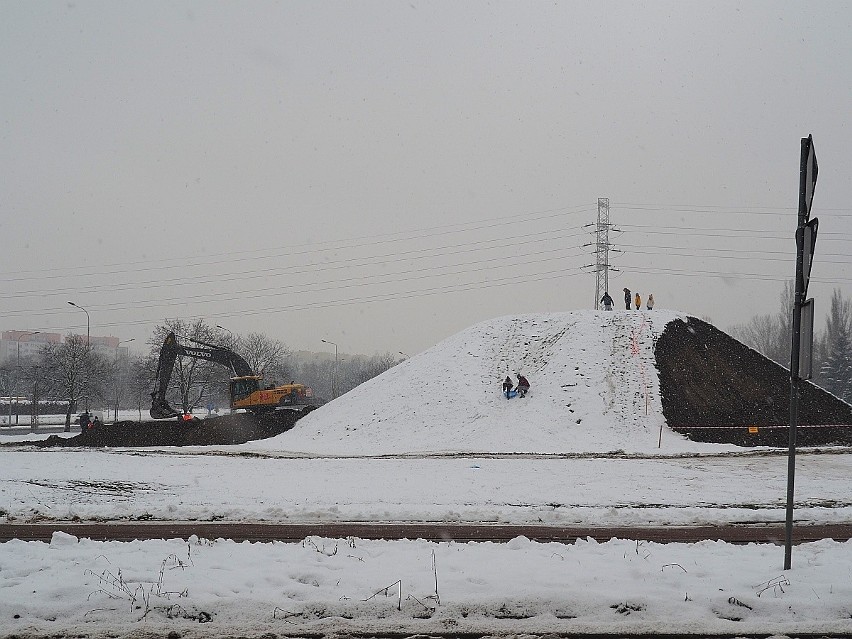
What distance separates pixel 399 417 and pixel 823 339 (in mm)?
94411

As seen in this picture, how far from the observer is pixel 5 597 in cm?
603

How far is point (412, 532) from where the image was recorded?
1042 cm

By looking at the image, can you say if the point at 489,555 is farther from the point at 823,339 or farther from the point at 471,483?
the point at 823,339

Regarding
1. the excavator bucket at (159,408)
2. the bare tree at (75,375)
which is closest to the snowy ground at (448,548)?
the excavator bucket at (159,408)

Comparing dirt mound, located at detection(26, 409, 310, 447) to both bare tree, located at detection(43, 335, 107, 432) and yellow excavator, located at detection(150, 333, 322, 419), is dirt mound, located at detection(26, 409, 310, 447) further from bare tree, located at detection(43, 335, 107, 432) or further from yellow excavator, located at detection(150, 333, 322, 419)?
bare tree, located at detection(43, 335, 107, 432)

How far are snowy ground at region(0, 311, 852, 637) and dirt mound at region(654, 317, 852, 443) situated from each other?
188 centimetres

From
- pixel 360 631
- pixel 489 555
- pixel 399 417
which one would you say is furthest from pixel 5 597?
pixel 399 417

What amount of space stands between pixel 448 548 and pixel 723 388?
96.0 feet

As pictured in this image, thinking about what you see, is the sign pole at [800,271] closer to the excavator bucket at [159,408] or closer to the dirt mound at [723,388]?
the dirt mound at [723,388]

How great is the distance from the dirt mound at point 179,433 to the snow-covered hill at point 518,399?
4.73 feet

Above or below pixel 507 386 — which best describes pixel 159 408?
below

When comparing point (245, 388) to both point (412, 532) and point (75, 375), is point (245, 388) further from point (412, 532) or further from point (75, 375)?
point (412, 532)

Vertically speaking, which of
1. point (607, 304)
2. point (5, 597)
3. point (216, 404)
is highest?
point (607, 304)

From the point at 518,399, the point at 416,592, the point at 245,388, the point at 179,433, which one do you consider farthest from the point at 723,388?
the point at 416,592
